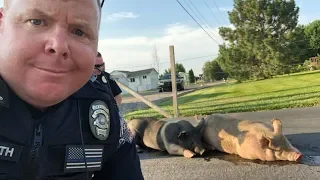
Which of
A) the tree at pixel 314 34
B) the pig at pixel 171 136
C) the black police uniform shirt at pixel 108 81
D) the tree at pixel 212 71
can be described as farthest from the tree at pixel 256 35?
the black police uniform shirt at pixel 108 81

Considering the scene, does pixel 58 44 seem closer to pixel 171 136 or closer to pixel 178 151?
pixel 178 151

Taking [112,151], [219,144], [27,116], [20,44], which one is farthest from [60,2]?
[219,144]

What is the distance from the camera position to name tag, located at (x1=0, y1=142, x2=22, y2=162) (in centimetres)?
119

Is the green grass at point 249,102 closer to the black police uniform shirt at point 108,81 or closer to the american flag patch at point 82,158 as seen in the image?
the black police uniform shirt at point 108,81

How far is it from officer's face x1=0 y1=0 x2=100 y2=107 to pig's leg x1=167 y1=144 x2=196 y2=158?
3416mm

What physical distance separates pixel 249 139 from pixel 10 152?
11.0ft

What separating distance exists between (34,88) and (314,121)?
543cm

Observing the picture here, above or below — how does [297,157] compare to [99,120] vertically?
below

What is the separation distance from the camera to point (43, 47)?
43.0 inches

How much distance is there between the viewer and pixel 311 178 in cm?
327

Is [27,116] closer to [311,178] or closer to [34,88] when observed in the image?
[34,88]

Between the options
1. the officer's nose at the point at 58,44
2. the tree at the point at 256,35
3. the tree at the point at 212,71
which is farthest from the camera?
the tree at the point at 212,71

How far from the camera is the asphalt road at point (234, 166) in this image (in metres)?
3.49

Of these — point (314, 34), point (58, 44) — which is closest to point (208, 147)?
point (58, 44)
